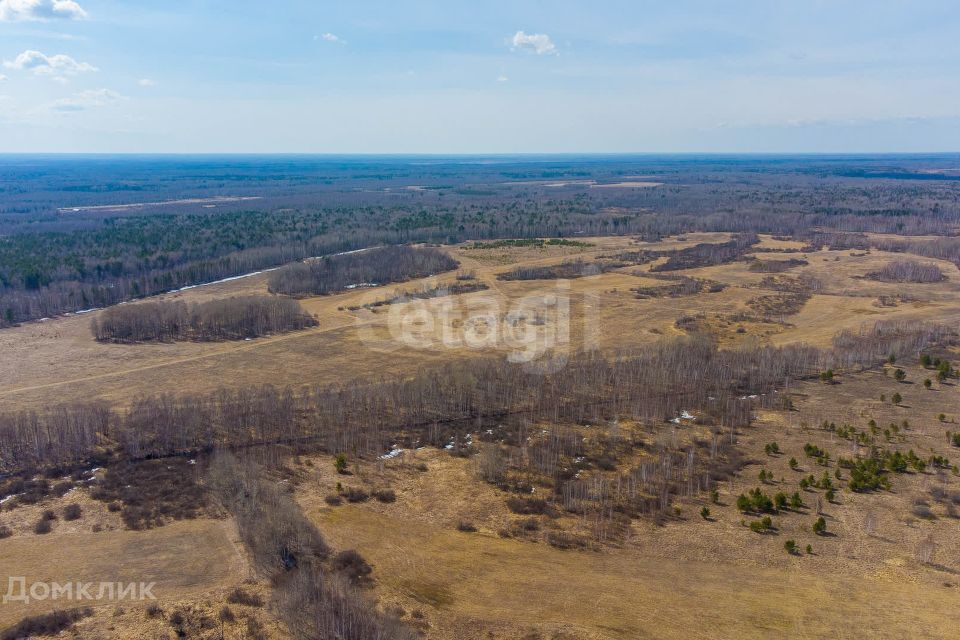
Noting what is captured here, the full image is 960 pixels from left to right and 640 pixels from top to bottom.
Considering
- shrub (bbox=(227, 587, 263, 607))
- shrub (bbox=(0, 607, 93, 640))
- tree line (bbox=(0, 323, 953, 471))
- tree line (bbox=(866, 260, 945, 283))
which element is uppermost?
tree line (bbox=(866, 260, 945, 283))

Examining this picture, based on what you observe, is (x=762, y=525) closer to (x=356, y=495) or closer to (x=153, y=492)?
(x=356, y=495)

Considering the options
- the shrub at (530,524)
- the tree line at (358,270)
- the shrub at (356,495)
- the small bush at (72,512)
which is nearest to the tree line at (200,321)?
the tree line at (358,270)

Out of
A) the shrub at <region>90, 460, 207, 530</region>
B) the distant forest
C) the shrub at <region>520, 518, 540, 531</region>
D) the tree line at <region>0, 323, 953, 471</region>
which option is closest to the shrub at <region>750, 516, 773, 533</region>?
the shrub at <region>520, 518, 540, 531</region>

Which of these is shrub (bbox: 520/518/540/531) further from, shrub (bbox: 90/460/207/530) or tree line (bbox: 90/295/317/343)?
tree line (bbox: 90/295/317/343)

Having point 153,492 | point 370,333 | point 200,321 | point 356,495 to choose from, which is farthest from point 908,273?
point 153,492

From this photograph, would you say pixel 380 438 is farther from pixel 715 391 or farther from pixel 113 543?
pixel 715 391

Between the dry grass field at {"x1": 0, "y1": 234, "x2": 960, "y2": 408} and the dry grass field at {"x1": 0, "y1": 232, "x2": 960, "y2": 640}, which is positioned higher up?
the dry grass field at {"x1": 0, "y1": 234, "x2": 960, "y2": 408}

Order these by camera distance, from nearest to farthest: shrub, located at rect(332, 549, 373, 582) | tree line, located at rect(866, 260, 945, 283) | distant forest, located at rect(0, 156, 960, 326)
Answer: shrub, located at rect(332, 549, 373, 582) < distant forest, located at rect(0, 156, 960, 326) < tree line, located at rect(866, 260, 945, 283)
